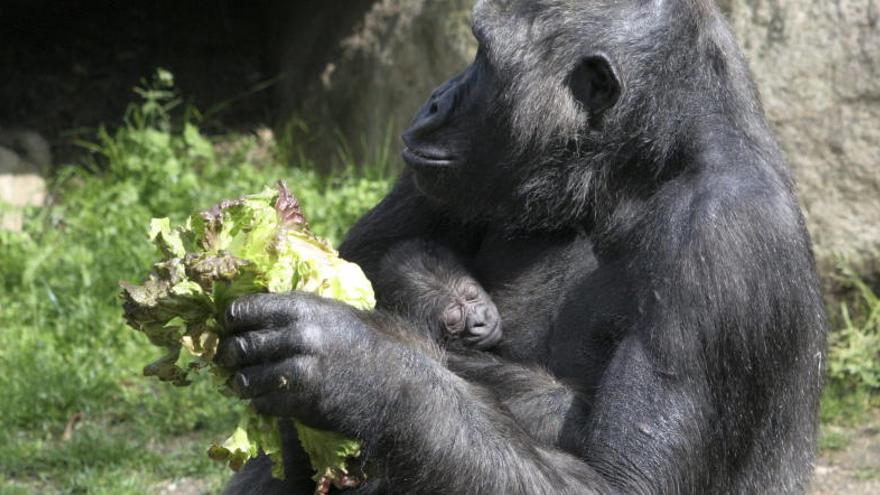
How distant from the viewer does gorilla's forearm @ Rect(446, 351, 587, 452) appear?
416cm

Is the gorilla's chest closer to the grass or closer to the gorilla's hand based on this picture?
the gorilla's hand

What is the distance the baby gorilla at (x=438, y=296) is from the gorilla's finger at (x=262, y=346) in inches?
33.1

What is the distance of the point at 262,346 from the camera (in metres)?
3.74

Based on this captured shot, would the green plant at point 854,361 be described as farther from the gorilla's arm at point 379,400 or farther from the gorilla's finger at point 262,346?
the gorilla's finger at point 262,346

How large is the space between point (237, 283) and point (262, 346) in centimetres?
23

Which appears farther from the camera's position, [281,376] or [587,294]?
[587,294]

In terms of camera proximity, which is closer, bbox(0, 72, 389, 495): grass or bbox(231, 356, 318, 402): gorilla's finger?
bbox(231, 356, 318, 402): gorilla's finger

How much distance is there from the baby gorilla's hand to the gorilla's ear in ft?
2.33

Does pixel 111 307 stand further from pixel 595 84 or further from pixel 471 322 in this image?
pixel 595 84

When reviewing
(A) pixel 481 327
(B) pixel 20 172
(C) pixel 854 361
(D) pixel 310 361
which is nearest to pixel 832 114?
(C) pixel 854 361

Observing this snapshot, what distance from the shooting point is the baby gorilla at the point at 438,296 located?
459cm

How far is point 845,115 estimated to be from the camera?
7125 mm

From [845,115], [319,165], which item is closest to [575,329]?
[845,115]

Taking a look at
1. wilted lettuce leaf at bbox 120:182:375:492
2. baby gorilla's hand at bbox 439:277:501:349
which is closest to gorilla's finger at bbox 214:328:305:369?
wilted lettuce leaf at bbox 120:182:375:492
